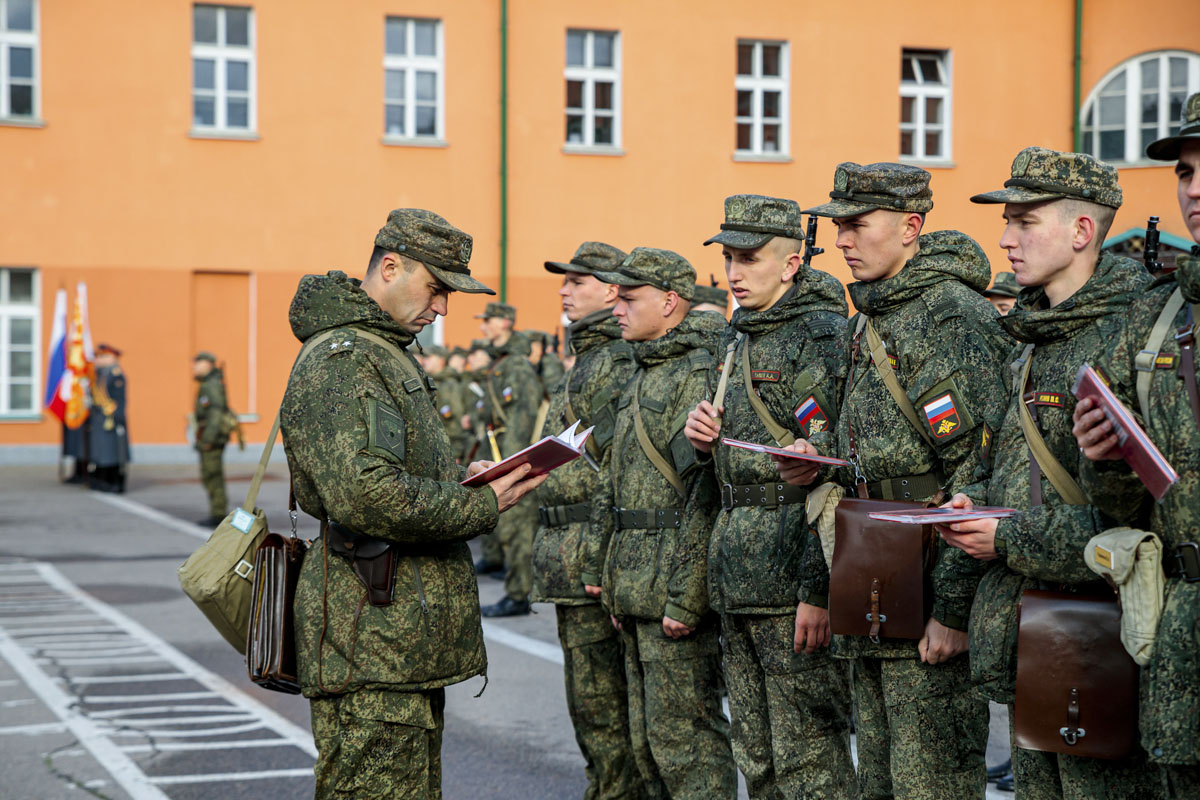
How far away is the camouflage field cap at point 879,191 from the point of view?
15.1 ft

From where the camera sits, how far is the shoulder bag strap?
4375 mm

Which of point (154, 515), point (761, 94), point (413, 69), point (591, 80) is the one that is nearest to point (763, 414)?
point (154, 515)

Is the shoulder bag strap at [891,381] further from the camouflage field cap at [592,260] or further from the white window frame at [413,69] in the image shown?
the white window frame at [413,69]

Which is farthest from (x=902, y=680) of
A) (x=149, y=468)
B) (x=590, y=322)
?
(x=149, y=468)

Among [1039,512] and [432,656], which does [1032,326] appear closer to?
[1039,512]

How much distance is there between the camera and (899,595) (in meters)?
4.24

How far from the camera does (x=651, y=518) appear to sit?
5582 mm

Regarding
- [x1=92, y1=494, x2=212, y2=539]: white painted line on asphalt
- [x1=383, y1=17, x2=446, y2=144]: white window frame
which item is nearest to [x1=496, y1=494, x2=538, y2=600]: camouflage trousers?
[x1=92, y1=494, x2=212, y2=539]: white painted line on asphalt

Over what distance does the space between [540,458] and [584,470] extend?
2203 mm

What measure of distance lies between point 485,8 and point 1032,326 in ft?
75.5

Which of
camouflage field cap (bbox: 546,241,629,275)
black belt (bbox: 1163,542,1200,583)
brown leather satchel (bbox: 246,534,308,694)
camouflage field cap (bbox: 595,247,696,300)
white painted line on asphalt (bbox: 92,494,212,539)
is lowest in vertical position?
white painted line on asphalt (bbox: 92,494,212,539)

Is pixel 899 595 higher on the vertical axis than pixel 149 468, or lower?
higher

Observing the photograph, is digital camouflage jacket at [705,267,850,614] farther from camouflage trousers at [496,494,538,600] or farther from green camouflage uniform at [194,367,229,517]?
green camouflage uniform at [194,367,229,517]

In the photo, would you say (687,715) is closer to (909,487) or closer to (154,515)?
(909,487)
